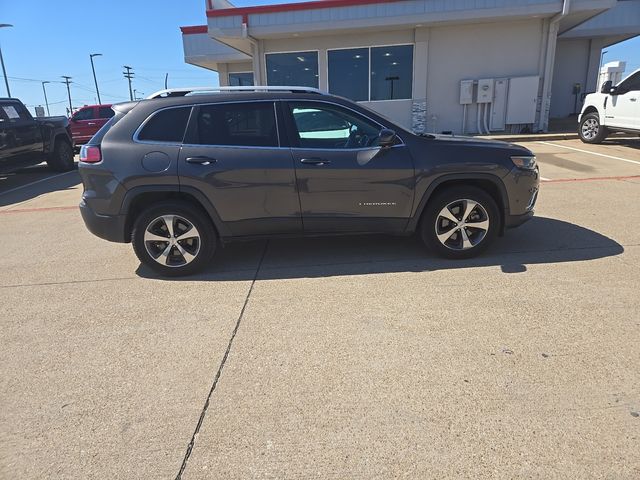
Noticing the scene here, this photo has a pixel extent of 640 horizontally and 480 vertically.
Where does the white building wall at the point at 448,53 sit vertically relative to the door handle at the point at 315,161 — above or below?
above

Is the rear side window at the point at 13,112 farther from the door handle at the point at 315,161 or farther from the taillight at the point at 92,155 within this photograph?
the door handle at the point at 315,161

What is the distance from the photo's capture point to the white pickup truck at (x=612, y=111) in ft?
37.0

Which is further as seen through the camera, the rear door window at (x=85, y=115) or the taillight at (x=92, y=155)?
the rear door window at (x=85, y=115)

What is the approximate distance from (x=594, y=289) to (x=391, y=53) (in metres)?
13.0

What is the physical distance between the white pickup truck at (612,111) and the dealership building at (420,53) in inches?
85.5

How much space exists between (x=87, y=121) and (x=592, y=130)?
18842 millimetres

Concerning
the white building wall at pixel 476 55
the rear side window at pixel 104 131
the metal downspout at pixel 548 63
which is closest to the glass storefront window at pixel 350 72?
the white building wall at pixel 476 55

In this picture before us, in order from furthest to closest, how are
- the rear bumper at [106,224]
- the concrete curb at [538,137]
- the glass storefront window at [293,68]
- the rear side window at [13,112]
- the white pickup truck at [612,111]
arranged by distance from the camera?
the glass storefront window at [293,68], the concrete curb at [538,137], the white pickup truck at [612,111], the rear side window at [13,112], the rear bumper at [106,224]

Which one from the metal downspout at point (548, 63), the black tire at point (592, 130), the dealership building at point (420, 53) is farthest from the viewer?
the metal downspout at point (548, 63)

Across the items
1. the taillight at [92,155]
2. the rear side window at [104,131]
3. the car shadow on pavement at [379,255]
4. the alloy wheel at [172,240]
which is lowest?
the car shadow on pavement at [379,255]

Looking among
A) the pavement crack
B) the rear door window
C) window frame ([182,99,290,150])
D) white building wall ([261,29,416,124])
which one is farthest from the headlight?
the rear door window

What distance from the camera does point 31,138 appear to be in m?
11.6

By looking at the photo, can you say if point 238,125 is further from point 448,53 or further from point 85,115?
point 85,115

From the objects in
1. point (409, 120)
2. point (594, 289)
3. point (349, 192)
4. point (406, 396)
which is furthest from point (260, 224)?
point (409, 120)
